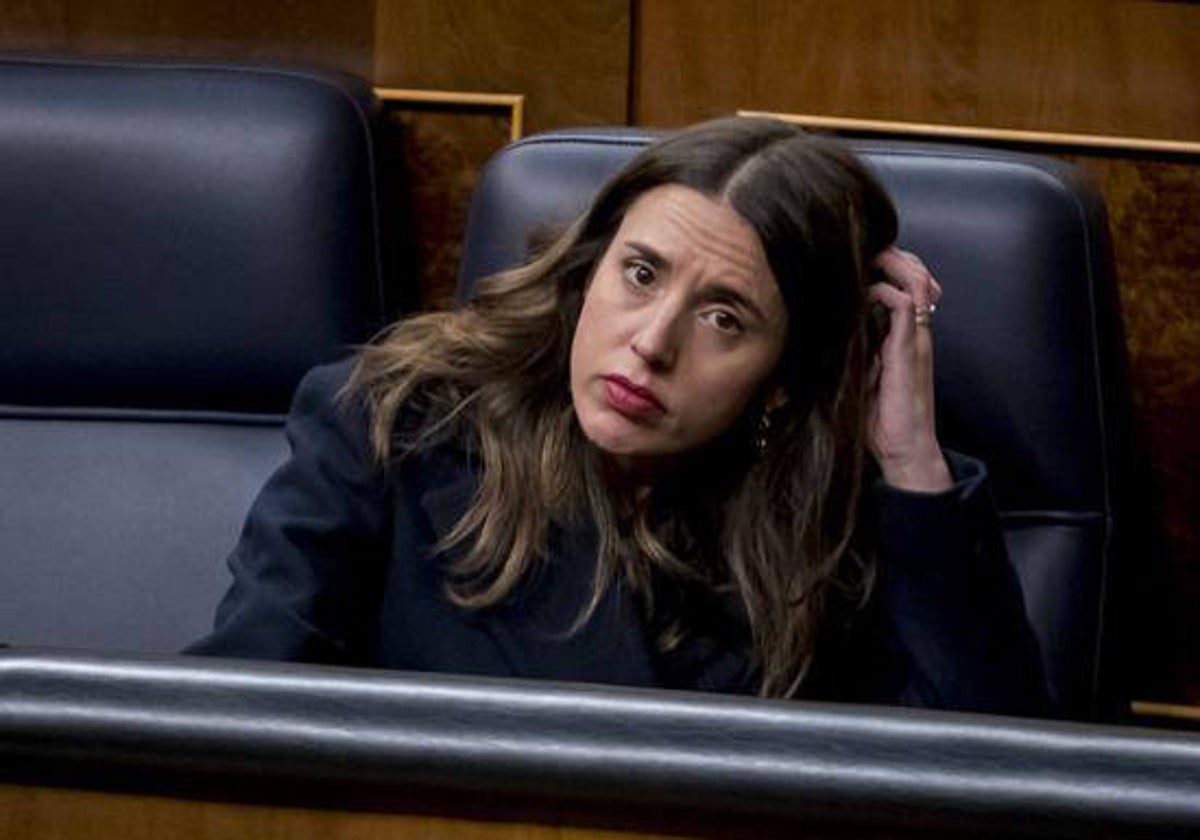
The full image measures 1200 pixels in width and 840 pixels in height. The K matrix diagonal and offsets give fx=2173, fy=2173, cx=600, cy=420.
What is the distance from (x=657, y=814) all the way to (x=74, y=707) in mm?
169

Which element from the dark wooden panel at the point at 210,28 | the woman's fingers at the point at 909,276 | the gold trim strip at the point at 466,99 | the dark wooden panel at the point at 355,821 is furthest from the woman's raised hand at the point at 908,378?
the dark wooden panel at the point at 355,821

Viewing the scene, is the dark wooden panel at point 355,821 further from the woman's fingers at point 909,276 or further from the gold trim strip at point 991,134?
the gold trim strip at point 991,134

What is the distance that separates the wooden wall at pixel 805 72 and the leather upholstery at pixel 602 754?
42.5 inches

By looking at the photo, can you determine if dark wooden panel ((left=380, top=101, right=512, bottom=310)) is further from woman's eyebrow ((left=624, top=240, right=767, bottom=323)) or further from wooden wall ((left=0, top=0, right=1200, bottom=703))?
woman's eyebrow ((left=624, top=240, right=767, bottom=323))

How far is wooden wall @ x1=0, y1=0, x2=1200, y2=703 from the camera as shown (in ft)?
5.43

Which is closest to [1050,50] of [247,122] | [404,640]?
[247,122]

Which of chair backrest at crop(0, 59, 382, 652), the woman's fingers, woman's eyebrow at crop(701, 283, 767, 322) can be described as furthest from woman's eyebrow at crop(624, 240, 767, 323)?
chair backrest at crop(0, 59, 382, 652)

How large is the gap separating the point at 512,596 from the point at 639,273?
0.65ft

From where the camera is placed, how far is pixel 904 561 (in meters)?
1.29

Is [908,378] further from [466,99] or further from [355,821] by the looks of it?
[355,821]

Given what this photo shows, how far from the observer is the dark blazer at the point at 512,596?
1.23 metres

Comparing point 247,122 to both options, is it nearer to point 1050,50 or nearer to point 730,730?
point 1050,50

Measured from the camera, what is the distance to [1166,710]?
1701 mm

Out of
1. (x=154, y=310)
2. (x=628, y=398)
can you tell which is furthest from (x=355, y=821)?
(x=154, y=310)
